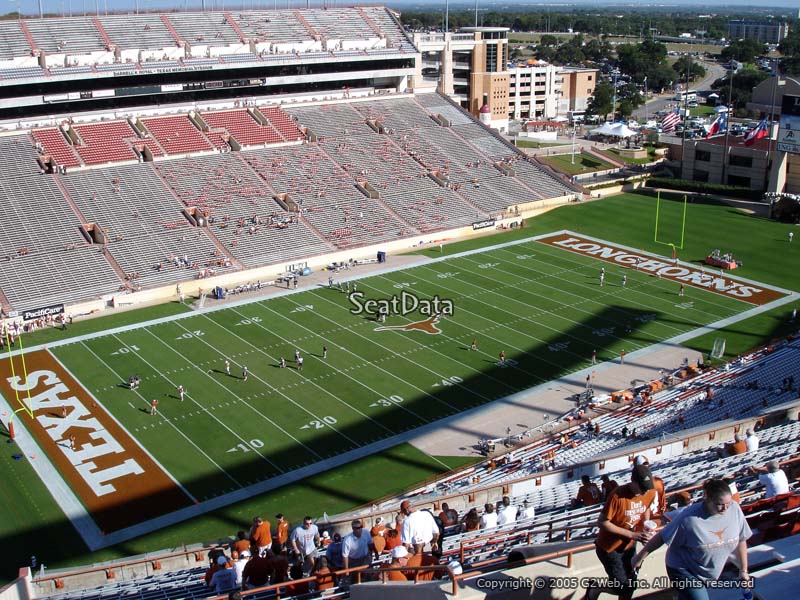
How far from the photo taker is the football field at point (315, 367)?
2275 cm

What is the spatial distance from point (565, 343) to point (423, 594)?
23.7 metres

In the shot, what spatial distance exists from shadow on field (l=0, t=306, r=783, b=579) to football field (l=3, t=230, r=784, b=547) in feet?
0.25

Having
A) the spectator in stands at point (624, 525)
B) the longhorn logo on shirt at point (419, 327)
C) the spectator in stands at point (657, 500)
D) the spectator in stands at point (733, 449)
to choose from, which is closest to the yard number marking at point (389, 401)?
the longhorn logo on shirt at point (419, 327)

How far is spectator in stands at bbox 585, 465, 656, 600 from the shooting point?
659 centimetres

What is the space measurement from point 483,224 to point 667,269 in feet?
35.4

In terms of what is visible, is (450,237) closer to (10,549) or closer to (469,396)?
(469,396)

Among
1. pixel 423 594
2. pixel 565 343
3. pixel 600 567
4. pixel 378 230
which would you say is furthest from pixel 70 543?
pixel 378 230

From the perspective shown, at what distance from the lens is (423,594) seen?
791cm

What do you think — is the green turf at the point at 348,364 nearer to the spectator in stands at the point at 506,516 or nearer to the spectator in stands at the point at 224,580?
the spectator in stands at the point at 506,516

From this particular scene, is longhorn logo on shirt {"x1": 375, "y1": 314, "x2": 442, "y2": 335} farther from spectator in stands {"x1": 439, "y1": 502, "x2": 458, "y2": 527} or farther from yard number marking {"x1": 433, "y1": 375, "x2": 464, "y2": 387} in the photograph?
spectator in stands {"x1": 439, "y1": 502, "x2": 458, "y2": 527}

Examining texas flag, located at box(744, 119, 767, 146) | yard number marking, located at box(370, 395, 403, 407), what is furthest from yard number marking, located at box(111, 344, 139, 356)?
texas flag, located at box(744, 119, 767, 146)

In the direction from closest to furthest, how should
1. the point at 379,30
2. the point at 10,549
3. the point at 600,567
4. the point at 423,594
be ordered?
1. the point at 600,567
2. the point at 423,594
3. the point at 10,549
4. the point at 379,30

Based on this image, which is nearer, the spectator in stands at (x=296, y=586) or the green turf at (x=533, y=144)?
the spectator in stands at (x=296, y=586)

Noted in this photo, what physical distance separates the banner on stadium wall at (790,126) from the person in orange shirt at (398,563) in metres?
44.8
